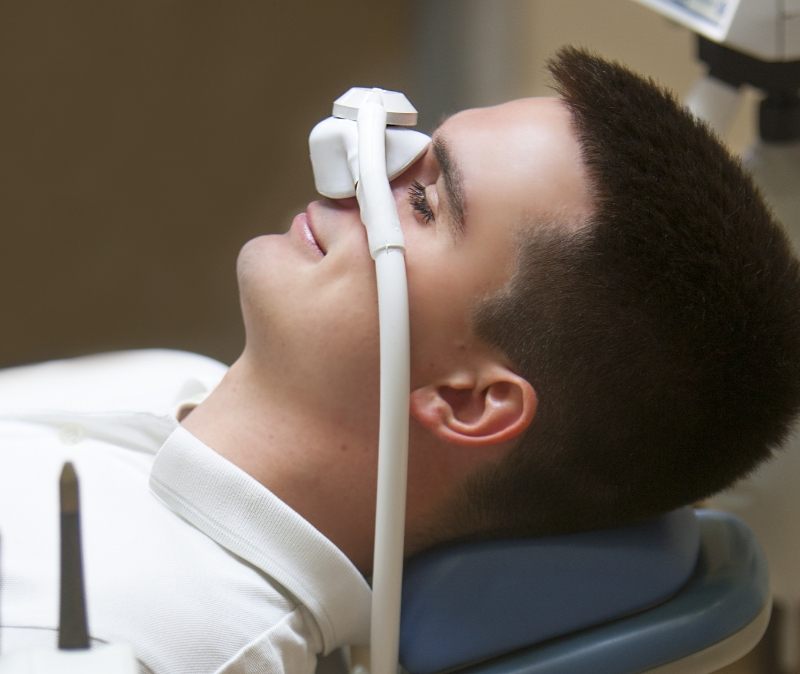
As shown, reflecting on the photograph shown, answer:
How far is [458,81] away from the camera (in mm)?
2721

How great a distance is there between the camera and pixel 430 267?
1.05 m

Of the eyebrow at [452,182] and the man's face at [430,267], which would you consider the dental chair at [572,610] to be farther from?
the eyebrow at [452,182]

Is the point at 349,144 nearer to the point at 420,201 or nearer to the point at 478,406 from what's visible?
the point at 420,201

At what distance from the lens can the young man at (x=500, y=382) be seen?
40.2 inches

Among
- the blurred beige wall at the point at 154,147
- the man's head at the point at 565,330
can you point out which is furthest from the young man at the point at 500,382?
the blurred beige wall at the point at 154,147

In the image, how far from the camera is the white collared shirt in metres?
0.95

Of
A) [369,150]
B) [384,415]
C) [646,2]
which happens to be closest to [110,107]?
[646,2]

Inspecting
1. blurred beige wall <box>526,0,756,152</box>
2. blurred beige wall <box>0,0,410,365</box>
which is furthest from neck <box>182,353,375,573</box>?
blurred beige wall <box>526,0,756,152</box>

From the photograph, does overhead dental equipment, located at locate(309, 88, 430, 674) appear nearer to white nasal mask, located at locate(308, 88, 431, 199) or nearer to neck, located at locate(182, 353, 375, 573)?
white nasal mask, located at locate(308, 88, 431, 199)

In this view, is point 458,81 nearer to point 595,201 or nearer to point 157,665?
point 595,201

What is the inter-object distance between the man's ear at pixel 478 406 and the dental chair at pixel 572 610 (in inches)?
4.5

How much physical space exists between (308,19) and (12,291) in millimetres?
1010

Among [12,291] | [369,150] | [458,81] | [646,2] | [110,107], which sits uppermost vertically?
[646,2]

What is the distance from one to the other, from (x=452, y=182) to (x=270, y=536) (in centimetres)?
41
